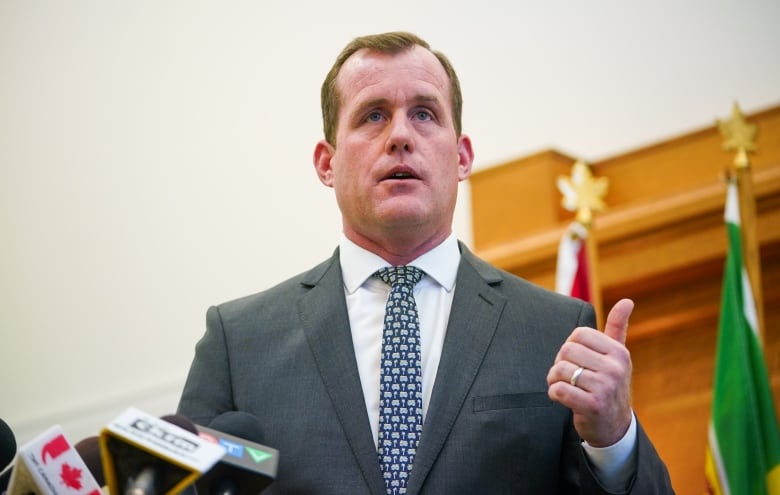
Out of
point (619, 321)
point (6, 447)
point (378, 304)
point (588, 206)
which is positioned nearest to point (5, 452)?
point (6, 447)

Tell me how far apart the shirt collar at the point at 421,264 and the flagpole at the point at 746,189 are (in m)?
1.66

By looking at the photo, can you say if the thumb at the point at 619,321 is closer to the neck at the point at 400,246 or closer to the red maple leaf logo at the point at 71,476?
the neck at the point at 400,246

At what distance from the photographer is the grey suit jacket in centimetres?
170

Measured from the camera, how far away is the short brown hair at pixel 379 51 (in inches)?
84.2

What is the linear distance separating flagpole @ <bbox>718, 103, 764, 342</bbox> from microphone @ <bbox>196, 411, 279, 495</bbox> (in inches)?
92.4

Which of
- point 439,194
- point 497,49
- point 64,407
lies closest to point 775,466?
point 439,194

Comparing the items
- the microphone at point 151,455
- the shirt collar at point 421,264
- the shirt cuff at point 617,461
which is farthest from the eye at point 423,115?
the microphone at point 151,455

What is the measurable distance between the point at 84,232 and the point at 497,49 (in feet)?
7.78

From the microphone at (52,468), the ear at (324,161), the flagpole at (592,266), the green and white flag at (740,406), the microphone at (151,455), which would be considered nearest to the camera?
the microphone at (151,455)

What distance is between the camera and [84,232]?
564cm

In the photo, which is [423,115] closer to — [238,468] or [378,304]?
[378,304]

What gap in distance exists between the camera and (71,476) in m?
1.30

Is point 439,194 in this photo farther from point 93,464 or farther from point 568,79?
point 568,79

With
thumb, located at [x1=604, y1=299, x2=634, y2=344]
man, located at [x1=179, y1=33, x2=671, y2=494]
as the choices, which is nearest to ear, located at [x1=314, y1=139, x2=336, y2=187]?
man, located at [x1=179, y1=33, x2=671, y2=494]
